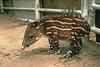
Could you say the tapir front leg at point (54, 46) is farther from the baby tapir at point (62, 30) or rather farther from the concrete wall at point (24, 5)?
the concrete wall at point (24, 5)

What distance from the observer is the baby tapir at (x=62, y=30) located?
219 inches

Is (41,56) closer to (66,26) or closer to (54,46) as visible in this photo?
(54,46)

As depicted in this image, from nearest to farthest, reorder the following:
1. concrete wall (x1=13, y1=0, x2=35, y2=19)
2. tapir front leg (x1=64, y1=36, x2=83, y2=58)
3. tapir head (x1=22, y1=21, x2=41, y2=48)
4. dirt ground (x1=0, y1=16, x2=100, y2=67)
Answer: dirt ground (x1=0, y1=16, x2=100, y2=67) < tapir front leg (x1=64, y1=36, x2=83, y2=58) < tapir head (x1=22, y1=21, x2=41, y2=48) < concrete wall (x1=13, y1=0, x2=35, y2=19)

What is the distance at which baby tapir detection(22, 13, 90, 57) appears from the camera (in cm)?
555

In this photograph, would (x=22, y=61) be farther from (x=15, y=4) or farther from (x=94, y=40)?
(x=15, y=4)

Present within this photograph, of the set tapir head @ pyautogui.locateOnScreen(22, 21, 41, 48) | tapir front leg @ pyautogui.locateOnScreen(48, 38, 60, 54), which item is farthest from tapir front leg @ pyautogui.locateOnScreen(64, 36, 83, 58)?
tapir head @ pyautogui.locateOnScreen(22, 21, 41, 48)

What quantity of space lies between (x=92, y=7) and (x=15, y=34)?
2.53m

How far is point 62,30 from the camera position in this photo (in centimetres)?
561

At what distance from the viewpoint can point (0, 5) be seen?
1214cm

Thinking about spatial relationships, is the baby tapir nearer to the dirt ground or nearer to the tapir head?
the tapir head

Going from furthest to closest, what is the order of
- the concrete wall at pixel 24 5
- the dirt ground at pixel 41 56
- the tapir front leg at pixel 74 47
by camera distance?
the concrete wall at pixel 24 5 < the tapir front leg at pixel 74 47 < the dirt ground at pixel 41 56

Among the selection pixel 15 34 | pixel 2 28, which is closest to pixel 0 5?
pixel 2 28

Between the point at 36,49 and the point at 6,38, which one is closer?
the point at 36,49

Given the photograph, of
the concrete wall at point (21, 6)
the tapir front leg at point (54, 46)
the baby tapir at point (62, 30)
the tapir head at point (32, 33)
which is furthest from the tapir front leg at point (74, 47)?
the concrete wall at point (21, 6)
